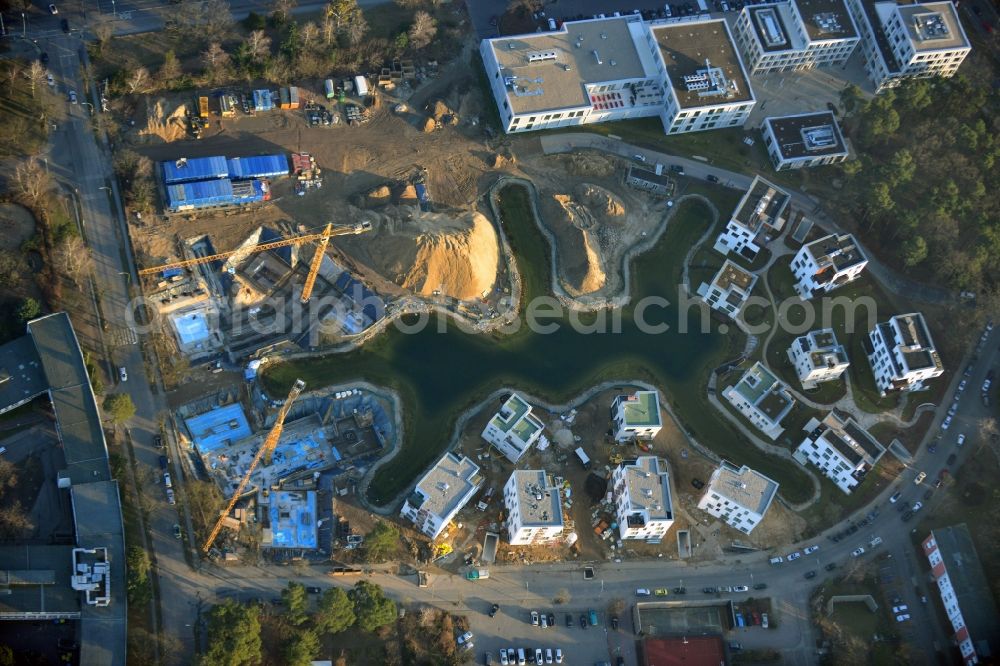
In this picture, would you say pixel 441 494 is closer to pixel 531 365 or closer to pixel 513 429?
pixel 513 429

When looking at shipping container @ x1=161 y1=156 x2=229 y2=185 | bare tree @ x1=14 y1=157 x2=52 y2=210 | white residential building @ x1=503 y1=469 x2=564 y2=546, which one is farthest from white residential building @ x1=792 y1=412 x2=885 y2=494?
bare tree @ x1=14 y1=157 x2=52 y2=210

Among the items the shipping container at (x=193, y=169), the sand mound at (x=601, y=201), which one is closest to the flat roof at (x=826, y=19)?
the sand mound at (x=601, y=201)

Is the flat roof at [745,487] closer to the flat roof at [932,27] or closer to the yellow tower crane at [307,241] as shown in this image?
the yellow tower crane at [307,241]

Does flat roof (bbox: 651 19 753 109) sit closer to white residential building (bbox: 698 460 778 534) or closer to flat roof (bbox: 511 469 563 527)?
white residential building (bbox: 698 460 778 534)

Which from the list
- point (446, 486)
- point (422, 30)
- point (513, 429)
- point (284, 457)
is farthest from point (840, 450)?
point (422, 30)

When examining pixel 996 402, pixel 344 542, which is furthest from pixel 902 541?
pixel 344 542

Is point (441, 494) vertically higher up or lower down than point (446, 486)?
lower down
